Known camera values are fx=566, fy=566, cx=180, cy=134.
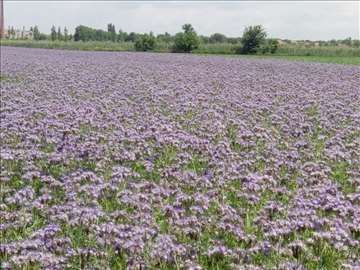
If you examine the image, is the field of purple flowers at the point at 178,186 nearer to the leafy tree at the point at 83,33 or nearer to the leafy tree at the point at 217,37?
the leafy tree at the point at 217,37

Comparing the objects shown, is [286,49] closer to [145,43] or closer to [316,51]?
[316,51]

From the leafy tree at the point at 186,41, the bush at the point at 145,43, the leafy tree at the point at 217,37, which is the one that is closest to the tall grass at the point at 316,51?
the leafy tree at the point at 186,41

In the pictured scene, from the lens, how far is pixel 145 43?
184ft

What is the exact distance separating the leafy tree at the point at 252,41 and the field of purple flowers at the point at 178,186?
1616 inches

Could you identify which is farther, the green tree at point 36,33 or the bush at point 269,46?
the green tree at point 36,33

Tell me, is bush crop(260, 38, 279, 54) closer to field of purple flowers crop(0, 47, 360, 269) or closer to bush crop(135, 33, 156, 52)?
bush crop(135, 33, 156, 52)

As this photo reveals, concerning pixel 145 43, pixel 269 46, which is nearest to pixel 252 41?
pixel 269 46

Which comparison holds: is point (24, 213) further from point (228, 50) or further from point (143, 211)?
point (228, 50)

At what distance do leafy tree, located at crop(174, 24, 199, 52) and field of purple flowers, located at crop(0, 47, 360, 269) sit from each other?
42665 millimetres

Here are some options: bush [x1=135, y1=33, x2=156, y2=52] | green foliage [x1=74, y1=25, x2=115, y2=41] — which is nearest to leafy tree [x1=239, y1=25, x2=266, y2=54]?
bush [x1=135, y1=33, x2=156, y2=52]

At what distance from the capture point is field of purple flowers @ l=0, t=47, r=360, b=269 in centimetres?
385

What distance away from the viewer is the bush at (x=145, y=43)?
55.8 meters

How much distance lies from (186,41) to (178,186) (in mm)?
48289

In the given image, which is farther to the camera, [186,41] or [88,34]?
[88,34]
